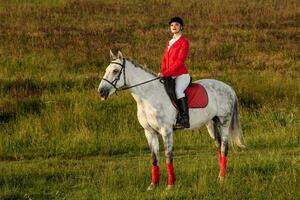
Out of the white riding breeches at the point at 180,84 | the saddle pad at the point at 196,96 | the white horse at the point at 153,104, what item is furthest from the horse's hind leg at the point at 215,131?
the white riding breeches at the point at 180,84

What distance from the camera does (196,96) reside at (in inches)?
437

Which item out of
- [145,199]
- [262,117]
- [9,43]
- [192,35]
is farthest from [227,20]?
[145,199]

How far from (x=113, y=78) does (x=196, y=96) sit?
71.1 inches

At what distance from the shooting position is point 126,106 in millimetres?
18438

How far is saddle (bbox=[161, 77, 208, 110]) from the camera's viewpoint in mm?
10758

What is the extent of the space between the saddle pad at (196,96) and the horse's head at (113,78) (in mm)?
1384

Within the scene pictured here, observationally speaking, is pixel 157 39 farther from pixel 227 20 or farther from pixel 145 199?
pixel 145 199

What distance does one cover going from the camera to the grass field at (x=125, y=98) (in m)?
11.3

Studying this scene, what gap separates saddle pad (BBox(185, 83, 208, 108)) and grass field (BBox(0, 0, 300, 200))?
143cm

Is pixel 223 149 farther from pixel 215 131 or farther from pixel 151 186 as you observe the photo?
pixel 151 186

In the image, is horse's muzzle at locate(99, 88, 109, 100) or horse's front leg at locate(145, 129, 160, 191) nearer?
horse's muzzle at locate(99, 88, 109, 100)

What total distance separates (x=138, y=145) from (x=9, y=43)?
15.3m

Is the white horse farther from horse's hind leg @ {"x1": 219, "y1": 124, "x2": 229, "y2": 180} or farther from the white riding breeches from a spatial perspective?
the white riding breeches

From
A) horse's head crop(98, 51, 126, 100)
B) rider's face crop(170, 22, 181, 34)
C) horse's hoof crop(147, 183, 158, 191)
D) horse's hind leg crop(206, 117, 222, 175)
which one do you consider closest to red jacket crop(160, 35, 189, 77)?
rider's face crop(170, 22, 181, 34)
